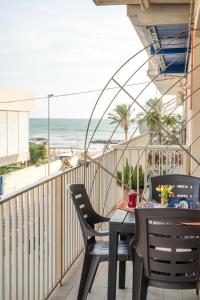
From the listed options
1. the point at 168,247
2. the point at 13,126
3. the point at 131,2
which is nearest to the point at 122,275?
the point at 168,247

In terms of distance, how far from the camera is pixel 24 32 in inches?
1809

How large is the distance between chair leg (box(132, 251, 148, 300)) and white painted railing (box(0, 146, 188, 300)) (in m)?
0.68

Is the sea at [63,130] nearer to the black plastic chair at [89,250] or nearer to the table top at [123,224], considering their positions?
the black plastic chair at [89,250]

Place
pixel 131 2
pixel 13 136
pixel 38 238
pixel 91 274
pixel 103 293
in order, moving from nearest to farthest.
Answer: pixel 38 238, pixel 91 274, pixel 103 293, pixel 131 2, pixel 13 136

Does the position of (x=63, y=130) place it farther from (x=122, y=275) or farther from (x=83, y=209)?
(x=83, y=209)

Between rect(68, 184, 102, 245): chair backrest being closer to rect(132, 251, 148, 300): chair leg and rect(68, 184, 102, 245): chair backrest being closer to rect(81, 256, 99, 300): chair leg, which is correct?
rect(81, 256, 99, 300): chair leg

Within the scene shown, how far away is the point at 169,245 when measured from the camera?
8.24 ft

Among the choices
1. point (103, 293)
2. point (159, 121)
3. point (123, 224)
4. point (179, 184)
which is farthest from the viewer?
point (179, 184)

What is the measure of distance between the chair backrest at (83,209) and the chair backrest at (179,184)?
0.74 m

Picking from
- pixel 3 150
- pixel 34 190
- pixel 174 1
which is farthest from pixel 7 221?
pixel 3 150

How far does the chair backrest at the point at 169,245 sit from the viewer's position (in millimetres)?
2475

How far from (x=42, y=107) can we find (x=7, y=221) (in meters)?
41.8

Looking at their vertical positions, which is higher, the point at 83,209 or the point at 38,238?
the point at 83,209

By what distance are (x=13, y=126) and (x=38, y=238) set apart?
21.2 m
